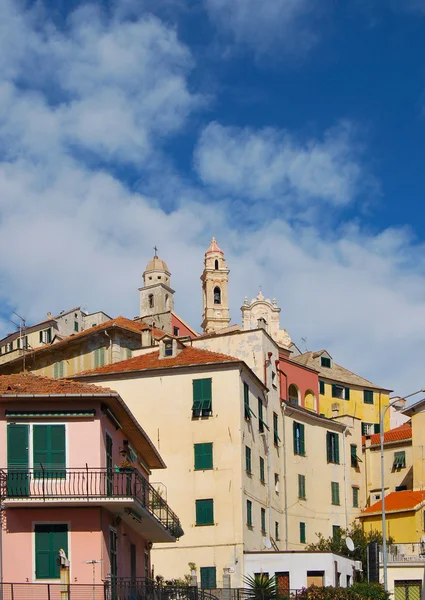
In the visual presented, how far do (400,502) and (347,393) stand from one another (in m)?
23.9

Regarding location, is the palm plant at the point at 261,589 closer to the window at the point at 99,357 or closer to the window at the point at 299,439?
the window at the point at 299,439

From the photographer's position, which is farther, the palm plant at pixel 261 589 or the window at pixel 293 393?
the window at pixel 293 393

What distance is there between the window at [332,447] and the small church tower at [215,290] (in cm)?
9002

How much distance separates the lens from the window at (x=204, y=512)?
188 ft

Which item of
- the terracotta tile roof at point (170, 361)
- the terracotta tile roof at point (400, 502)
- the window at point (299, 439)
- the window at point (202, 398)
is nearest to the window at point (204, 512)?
the window at point (202, 398)

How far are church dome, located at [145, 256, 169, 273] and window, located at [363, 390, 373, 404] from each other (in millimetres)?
59667

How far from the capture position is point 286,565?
181 ft

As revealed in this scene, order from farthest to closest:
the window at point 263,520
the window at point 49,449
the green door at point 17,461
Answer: the window at point 263,520 → the window at point 49,449 → the green door at point 17,461

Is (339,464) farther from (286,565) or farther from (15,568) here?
(15,568)

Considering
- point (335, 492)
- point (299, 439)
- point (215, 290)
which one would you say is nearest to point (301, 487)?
point (299, 439)

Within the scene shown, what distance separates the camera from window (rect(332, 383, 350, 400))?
9319 centimetres

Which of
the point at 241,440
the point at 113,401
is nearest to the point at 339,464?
the point at 241,440

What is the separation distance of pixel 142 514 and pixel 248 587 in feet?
A: 47.5

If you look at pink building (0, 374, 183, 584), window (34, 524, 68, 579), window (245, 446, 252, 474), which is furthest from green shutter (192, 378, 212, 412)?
window (34, 524, 68, 579)
